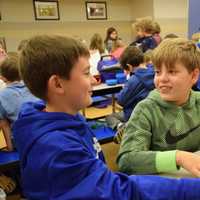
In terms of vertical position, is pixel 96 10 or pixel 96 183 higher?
pixel 96 10

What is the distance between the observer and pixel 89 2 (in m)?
7.34

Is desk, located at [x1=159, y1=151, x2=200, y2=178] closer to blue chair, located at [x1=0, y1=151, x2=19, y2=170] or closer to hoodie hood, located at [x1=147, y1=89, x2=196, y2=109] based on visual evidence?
hoodie hood, located at [x1=147, y1=89, x2=196, y2=109]

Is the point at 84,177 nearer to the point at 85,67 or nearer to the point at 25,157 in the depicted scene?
the point at 25,157

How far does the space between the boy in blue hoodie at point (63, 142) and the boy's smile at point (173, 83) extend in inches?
17.1

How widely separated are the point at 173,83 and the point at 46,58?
24.2 inches

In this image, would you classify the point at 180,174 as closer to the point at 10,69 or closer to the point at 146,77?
the point at 146,77

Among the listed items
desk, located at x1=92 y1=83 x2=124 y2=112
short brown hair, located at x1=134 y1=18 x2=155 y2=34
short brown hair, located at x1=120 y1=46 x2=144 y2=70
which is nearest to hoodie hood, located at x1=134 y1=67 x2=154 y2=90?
short brown hair, located at x1=120 y1=46 x2=144 y2=70

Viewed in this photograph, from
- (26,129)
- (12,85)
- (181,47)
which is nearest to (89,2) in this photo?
(12,85)

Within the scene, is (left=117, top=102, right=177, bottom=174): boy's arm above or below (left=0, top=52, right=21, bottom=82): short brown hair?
below

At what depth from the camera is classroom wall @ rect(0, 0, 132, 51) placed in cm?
640

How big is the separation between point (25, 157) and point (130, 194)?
0.98ft

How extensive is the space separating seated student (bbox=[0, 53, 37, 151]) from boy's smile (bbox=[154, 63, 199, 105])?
117cm

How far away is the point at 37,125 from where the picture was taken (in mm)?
710

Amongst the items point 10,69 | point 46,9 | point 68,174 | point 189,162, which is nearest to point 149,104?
point 189,162
